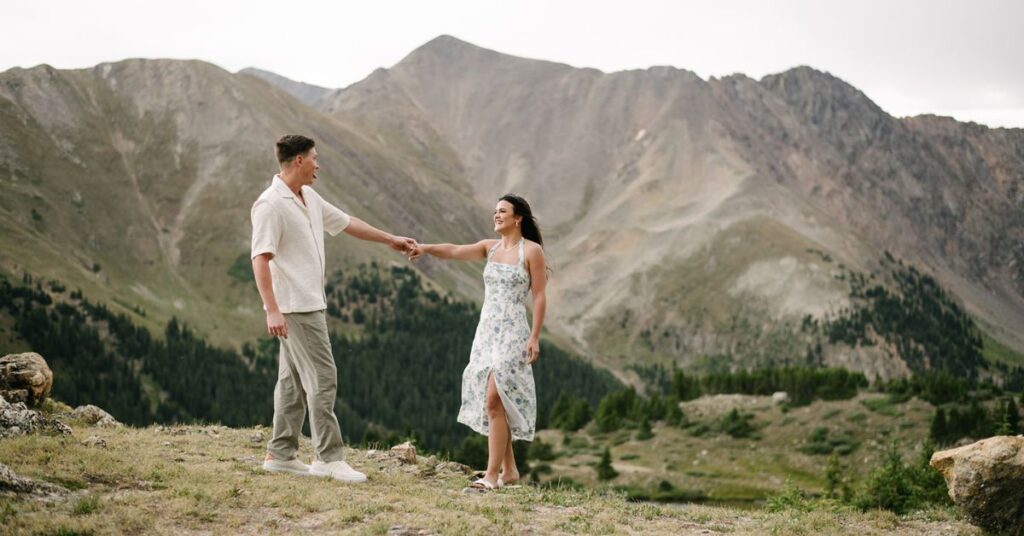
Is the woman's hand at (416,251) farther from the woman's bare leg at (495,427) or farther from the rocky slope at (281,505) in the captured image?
the rocky slope at (281,505)

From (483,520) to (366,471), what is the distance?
4.45 metres

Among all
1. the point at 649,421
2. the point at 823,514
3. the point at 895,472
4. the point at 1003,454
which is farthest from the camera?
the point at 649,421

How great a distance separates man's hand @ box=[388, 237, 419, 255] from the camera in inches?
621

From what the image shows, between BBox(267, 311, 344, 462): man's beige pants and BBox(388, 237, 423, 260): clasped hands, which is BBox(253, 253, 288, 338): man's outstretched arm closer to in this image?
BBox(267, 311, 344, 462): man's beige pants

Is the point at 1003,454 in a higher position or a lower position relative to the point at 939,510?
higher

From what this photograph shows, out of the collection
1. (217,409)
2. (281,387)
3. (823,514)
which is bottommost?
(217,409)

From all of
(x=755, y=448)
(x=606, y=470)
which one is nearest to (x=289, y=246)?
(x=606, y=470)

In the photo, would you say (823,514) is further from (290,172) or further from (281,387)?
(290,172)

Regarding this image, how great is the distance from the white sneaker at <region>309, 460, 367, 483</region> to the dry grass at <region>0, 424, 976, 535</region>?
319 mm

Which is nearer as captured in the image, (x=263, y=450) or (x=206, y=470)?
(x=206, y=470)

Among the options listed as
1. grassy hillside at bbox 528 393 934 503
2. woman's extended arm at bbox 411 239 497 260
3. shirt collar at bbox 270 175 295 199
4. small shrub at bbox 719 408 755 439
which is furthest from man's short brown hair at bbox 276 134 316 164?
small shrub at bbox 719 408 755 439

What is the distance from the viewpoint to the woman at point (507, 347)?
13.9 meters

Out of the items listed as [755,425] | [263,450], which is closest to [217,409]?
[755,425]

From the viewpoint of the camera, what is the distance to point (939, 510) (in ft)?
47.1
